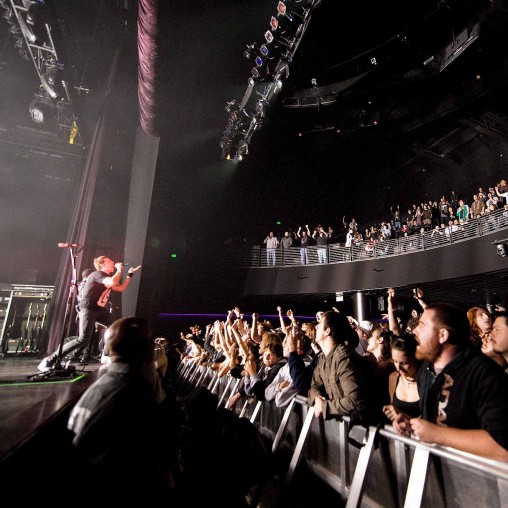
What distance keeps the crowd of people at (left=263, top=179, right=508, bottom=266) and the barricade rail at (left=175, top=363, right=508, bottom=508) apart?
8.48 meters

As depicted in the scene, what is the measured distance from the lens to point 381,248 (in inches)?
426

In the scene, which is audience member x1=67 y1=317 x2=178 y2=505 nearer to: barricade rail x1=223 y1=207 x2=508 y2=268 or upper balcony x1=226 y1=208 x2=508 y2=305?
upper balcony x1=226 y1=208 x2=508 y2=305

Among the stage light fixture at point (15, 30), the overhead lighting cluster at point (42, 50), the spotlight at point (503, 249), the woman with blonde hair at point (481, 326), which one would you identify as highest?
the stage light fixture at point (15, 30)

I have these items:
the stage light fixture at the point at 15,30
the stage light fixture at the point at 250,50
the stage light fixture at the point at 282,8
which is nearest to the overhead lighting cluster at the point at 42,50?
the stage light fixture at the point at 15,30

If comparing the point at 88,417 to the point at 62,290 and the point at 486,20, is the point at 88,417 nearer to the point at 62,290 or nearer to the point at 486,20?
the point at 62,290

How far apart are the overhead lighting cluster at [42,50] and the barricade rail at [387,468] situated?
6937 mm

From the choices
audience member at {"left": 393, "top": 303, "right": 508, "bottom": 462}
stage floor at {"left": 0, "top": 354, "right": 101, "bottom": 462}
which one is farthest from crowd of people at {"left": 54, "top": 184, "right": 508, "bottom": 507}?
stage floor at {"left": 0, "top": 354, "right": 101, "bottom": 462}

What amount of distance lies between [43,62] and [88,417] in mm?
7620

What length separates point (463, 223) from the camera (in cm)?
879

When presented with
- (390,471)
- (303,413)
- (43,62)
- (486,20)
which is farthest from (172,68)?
(486,20)

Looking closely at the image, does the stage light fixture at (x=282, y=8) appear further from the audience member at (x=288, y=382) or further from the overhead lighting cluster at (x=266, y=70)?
the audience member at (x=288, y=382)

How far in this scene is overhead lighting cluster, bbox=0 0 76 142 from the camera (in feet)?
16.4

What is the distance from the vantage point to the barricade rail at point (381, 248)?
8.26 meters

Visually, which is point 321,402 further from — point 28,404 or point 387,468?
point 28,404
